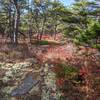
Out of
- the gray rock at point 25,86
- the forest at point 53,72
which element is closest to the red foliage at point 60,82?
the forest at point 53,72

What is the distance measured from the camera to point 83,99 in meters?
10.1

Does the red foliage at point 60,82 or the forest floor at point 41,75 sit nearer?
the forest floor at point 41,75

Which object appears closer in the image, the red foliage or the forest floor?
the forest floor

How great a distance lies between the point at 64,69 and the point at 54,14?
1979cm

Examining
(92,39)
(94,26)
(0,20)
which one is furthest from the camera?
(0,20)

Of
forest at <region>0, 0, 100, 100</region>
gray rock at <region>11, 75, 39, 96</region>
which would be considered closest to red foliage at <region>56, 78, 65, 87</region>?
forest at <region>0, 0, 100, 100</region>

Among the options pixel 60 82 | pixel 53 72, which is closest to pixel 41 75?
pixel 53 72

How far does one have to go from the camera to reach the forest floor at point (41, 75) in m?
10.2

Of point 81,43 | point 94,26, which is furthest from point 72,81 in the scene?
point 81,43

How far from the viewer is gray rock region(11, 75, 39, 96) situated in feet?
33.4

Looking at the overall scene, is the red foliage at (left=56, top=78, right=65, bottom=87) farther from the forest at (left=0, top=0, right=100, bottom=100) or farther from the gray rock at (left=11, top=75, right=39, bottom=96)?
the gray rock at (left=11, top=75, right=39, bottom=96)

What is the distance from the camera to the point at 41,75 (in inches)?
436

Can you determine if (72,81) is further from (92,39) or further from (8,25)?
(8,25)

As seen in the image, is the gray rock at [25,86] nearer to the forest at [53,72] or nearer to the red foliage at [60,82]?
the forest at [53,72]
